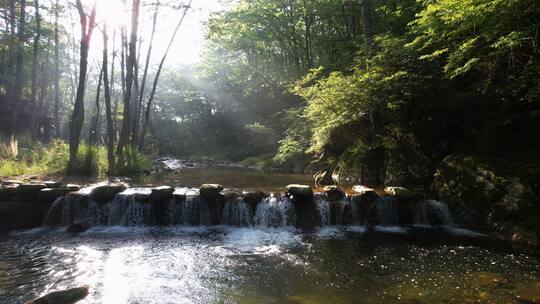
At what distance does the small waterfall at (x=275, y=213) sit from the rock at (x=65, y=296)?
16.5 ft

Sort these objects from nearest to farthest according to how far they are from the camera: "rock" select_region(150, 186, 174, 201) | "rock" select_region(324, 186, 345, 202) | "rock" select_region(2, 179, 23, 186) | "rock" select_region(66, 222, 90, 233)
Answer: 1. "rock" select_region(66, 222, 90, 233)
2. "rock" select_region(150, 186, 174, 201)
3. "rock" select_region(324, 186, 345, 202)
4. "rock" select_region(2, 179, 23, 186)

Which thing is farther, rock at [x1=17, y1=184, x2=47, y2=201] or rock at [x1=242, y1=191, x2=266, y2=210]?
rock at [x1=242, y1=191, x2=266, y2=210]

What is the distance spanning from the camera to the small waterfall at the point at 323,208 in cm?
940

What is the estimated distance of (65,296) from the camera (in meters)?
4.73

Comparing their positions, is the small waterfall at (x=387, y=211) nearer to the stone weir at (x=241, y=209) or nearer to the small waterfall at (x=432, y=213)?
the stone weir at (x=241, y=209)

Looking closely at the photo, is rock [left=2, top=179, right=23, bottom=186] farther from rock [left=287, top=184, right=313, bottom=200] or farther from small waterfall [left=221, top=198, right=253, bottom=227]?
rock [left=287, top=184, right=313, bottom=200]

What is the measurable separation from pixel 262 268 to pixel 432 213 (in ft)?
17.6

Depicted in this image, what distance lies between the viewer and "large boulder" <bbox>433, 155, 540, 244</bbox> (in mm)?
7824

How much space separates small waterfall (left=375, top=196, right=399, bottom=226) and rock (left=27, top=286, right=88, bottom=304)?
274 inches

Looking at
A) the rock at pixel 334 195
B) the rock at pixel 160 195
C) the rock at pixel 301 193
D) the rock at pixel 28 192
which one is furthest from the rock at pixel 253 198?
the rock at pixel 28 192

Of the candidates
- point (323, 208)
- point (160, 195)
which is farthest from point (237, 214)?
point (323, 208)

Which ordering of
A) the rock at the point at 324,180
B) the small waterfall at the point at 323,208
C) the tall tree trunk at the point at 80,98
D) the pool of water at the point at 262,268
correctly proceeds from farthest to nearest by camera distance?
the rock at the point at 324,180, the tall tree trunk at the point at 80,98, the small waterfall at the point at 323,208, the pool of water at the point at 262,268

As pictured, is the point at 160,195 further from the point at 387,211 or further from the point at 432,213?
the point at 432,213

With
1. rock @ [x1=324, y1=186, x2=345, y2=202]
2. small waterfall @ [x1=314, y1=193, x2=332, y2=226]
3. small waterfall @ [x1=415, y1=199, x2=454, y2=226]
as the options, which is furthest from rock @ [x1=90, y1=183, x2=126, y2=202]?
small waterfall @ [x1=415, y1=199, x2=454, y2=226]
